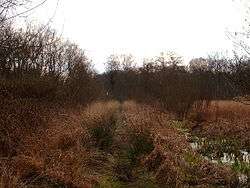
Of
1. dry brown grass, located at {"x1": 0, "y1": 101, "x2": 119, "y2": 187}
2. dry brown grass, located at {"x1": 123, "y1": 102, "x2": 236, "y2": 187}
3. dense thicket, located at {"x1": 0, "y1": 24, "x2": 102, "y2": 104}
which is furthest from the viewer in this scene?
dense thicket, located at {"x1": 0, "y1": 24, "x2": 102, "y2": 104}

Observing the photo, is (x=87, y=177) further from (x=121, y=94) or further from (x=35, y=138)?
(x=121, y=94)

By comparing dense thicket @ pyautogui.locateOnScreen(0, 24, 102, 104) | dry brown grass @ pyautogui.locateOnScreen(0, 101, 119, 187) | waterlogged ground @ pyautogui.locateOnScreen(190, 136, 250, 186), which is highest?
dense thicket @ pyautogui.locateOnScreen(0, 24, 102, 104)

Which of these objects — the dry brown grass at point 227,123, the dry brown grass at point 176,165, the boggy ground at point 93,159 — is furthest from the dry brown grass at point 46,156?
the dry brown grass at point 227,123

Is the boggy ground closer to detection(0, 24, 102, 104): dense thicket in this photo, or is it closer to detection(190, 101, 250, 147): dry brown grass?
detection(0, 24, 102, 104): dense thicket

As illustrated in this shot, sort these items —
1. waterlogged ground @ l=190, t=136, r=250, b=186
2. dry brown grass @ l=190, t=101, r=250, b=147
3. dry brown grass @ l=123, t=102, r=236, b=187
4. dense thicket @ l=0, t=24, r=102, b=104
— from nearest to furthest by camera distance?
dry brown grass @ l=123, t=102, r=236, b=187 → waterlogged ground @ l=190, t=136, r=250, b=186 → dense thicket @ l=0, t=24, r=102, b=104 → dry brown grass @ l=190, t=101, r=250, b=147

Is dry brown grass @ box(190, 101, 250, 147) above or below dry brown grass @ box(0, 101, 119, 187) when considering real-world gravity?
below

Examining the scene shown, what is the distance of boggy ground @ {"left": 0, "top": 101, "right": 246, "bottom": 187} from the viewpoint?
→ 32.9 feet

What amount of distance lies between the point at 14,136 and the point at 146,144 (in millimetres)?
3505

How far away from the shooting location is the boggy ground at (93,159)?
10.0 meters

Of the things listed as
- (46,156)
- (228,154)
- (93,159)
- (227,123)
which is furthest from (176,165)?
(227,123)

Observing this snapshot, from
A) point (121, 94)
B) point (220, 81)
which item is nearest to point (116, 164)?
point (220, 81)

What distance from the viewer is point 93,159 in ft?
43.0

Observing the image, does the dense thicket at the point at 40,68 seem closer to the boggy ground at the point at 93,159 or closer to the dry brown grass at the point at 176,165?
the boggy ground at the point at 93,159

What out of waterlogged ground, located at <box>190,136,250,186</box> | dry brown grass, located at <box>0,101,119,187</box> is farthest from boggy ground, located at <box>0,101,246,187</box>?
waterlogged ground, located at <box>190,136,250,186</box>
